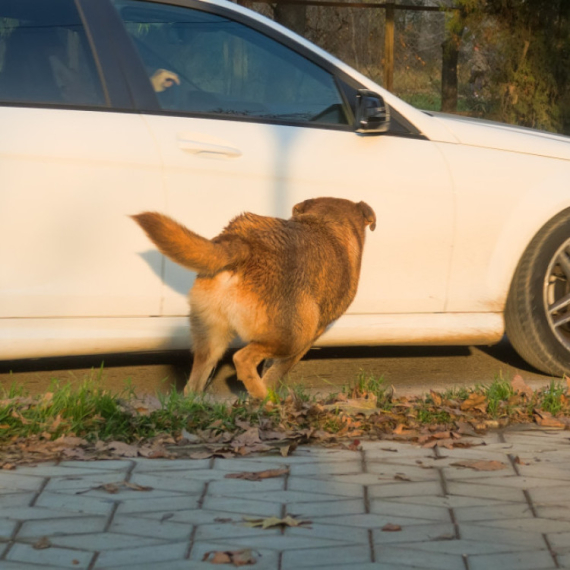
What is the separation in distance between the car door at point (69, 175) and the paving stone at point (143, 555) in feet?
6.51

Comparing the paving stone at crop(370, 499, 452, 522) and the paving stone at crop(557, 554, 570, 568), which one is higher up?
the paving stone at crop(557, 554, 570, 568)

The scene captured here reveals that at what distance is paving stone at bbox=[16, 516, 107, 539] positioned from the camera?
9.26 feet

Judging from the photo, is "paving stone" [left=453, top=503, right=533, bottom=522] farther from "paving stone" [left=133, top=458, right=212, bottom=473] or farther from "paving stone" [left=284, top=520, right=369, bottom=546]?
"paving stone" [left=133, top=458, right=212, bottom=473]

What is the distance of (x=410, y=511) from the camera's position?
→ 10.00ft

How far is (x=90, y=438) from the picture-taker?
372cm

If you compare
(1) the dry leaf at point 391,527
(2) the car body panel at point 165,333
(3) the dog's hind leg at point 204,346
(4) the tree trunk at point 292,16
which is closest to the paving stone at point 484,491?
(1) the dry leaf at point 391,527

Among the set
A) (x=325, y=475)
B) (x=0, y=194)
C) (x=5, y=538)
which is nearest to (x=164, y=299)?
(x=0, y=194)

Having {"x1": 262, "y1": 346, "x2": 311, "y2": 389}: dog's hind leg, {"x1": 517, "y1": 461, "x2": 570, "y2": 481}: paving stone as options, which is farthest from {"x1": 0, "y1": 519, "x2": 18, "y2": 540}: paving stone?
{"x1": 262, "y1": 346, "x2": 311, "y2": 389}: dog's hind leg

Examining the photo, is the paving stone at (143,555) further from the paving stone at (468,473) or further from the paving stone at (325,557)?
the paving stone at (468,473)

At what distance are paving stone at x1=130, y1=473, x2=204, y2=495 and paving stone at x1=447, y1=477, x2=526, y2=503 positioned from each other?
2.57ft

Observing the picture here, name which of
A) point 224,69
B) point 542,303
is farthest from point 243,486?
point 542,303

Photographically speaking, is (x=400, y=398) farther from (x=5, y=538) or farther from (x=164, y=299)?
(x=5, y=538)

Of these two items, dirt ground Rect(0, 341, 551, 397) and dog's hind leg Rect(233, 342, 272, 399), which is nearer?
dog's hind leg Rect(233, 342, 272, 399)

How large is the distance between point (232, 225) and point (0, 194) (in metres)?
0.99
